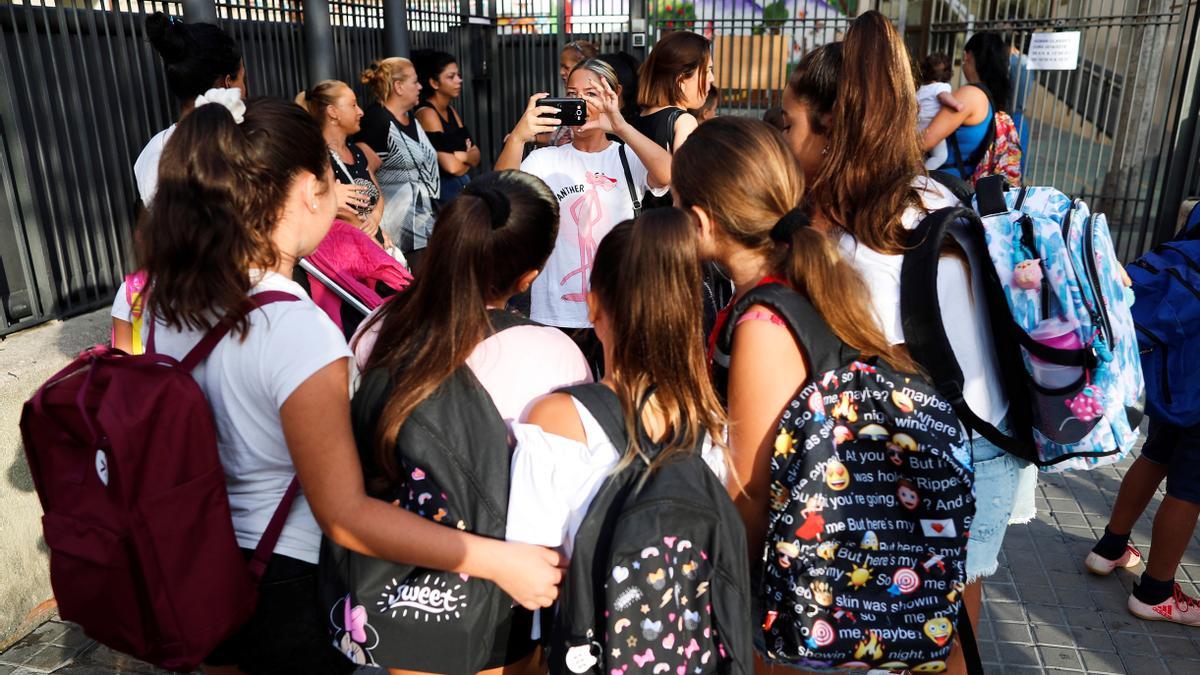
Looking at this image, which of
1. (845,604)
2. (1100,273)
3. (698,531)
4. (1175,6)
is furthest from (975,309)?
(1175,6)

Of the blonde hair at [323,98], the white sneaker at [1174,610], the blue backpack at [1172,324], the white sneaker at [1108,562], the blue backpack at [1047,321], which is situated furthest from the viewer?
the blonde hair at [323,98]

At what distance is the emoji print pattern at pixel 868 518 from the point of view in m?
1.75

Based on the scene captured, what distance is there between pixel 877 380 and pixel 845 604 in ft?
1.49

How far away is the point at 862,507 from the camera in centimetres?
178

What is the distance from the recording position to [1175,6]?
7.34 meters

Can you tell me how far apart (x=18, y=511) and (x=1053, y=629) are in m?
3.89

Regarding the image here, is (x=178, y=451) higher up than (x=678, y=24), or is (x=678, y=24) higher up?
(x=678, y=24)

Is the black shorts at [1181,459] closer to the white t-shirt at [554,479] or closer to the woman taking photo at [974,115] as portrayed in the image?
the woman taking photo at [974,115]

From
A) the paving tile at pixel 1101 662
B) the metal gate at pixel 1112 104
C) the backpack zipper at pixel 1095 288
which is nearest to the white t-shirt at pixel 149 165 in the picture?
the backpack zipper at pixel 1095 288

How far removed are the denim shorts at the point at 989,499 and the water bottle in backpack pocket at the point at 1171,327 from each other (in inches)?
50.6

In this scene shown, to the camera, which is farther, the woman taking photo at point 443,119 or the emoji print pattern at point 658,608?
the woman taking photo at point 443,119

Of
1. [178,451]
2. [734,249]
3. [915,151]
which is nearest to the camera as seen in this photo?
[178,451]

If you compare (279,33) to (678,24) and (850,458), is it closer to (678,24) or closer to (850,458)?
(678,24)

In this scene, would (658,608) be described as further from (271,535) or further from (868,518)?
(271,535)
